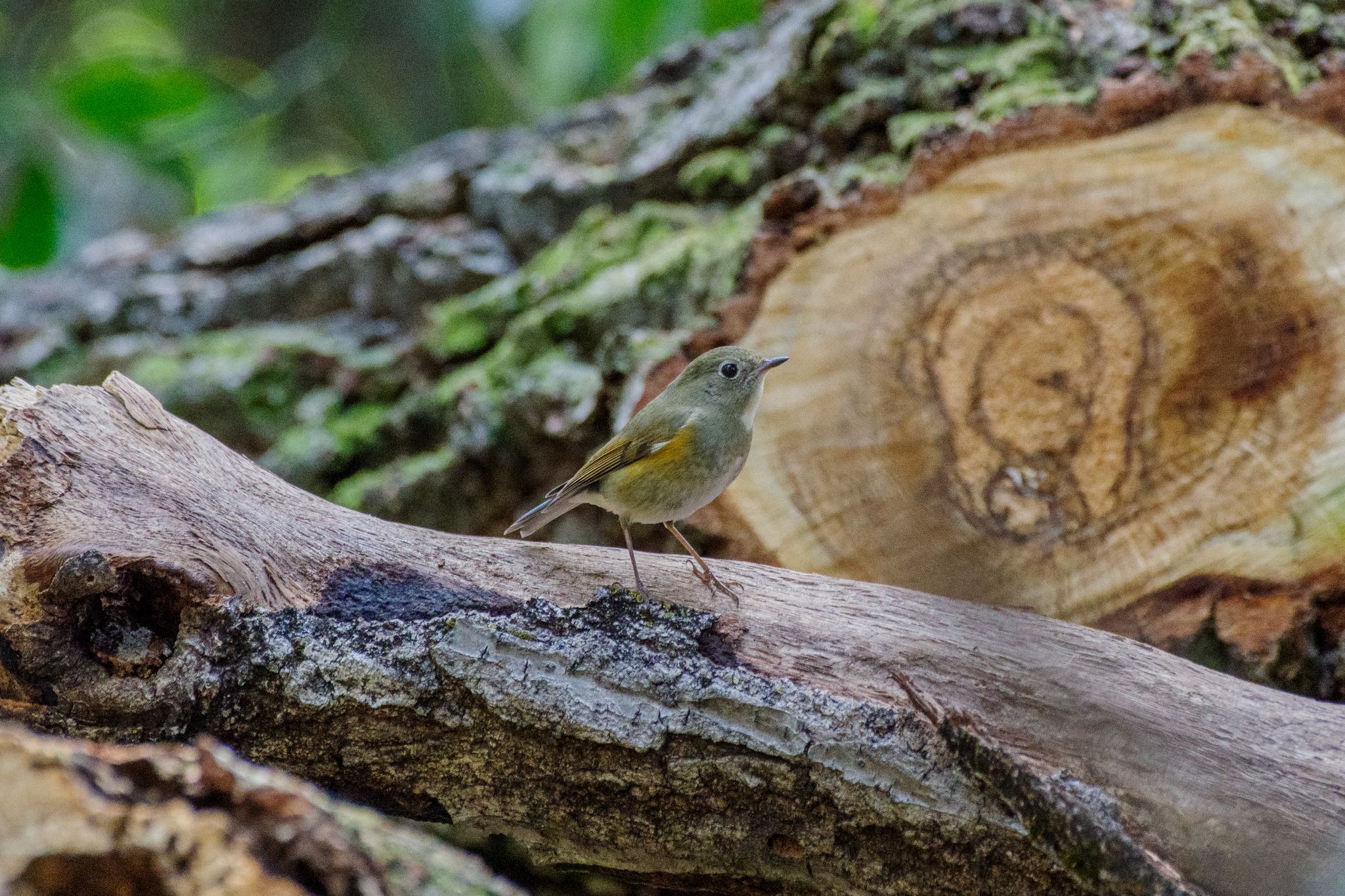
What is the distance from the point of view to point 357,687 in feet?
6.52

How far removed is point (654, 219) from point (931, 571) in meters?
1.94

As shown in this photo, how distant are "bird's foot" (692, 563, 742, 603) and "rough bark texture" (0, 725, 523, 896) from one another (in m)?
1.14

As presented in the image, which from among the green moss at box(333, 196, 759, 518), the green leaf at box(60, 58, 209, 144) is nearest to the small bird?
the green moss at box(333, 196, 759, 518)

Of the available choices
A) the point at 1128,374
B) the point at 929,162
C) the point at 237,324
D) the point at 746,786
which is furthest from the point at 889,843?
the point at 237,324

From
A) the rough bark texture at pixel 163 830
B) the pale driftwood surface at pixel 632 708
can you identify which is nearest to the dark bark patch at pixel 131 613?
the pale driftwood surface at pixel 632 708

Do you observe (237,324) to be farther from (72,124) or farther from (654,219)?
(654,219)

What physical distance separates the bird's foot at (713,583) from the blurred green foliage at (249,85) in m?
3.64

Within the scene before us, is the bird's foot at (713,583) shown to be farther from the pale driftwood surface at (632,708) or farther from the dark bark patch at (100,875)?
the dark bark patch at (100,875)

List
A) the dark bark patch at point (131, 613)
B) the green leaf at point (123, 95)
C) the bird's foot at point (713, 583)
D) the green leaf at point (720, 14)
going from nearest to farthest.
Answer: the dark bark patch at point (131, 613)
the bird's foot at point (713, 583)
the green leaf at point (123, 95)
the green leaf at point (720, 14)

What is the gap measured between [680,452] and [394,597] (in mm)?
904

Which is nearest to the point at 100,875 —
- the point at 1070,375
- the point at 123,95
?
the point at 1070,375

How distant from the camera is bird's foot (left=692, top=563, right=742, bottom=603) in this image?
229cm

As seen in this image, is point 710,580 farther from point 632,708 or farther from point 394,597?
point 394,597

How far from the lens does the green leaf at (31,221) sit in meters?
5.16
